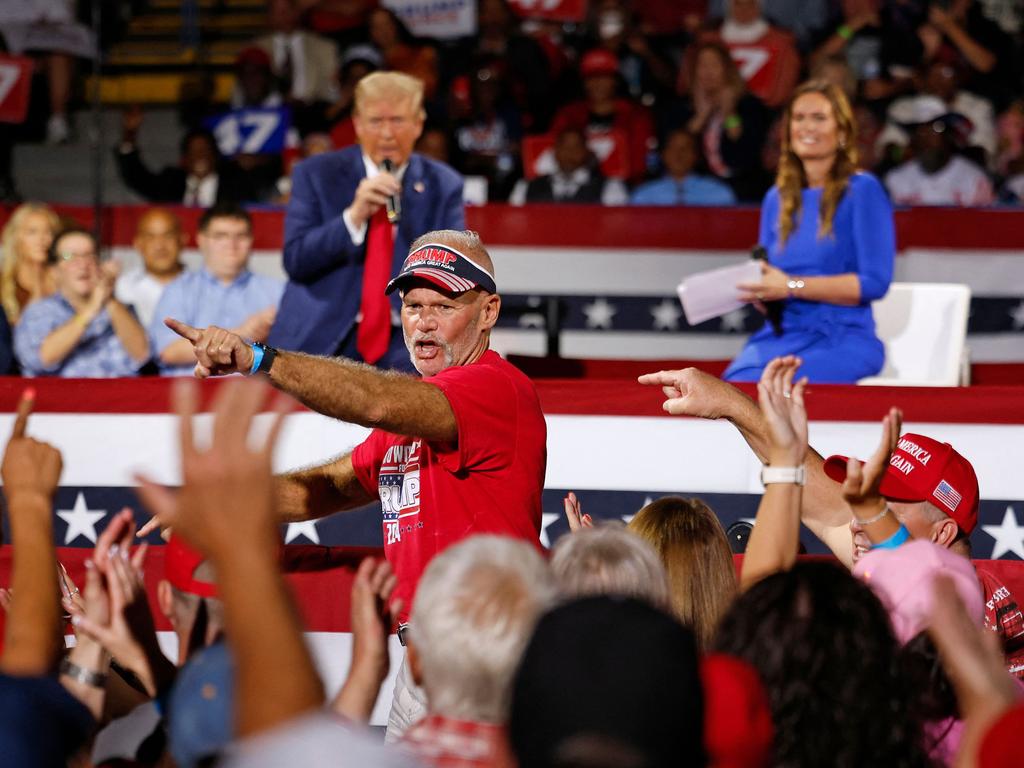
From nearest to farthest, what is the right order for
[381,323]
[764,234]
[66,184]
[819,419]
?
[819,419] < [381,323] < [764,234] < [66,184]

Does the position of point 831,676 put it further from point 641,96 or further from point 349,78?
point 349,78

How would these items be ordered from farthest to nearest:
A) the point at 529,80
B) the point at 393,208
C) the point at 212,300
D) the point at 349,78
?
the point at 349,78, the point at 529,80, the point at 212,300, the point at 393,208

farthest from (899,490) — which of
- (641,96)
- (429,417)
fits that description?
(641,96)

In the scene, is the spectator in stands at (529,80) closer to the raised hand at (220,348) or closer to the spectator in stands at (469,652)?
the raised hand at (220,348)

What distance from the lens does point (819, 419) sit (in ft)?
16.2

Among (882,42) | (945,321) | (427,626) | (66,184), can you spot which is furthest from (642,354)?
(427,626)

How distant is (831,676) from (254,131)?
30.0 feet

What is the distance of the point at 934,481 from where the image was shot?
347cm

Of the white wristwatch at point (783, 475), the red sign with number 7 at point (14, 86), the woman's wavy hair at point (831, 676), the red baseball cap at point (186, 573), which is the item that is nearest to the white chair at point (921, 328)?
the white wristwatch at point (783, 475)

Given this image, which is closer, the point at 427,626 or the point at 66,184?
the point at 427,626

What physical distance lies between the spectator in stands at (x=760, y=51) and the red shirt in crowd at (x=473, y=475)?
771 cm

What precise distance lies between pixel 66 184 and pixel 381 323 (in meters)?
7.14

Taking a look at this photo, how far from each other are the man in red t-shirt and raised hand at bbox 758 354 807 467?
2.06ft

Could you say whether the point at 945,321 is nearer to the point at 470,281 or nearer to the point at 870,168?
the point at 870,168
